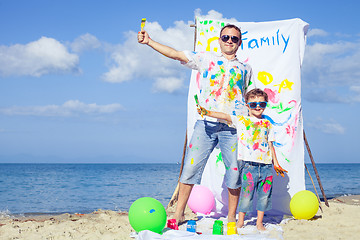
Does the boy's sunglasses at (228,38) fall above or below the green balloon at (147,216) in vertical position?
above

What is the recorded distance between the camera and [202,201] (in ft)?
15.8

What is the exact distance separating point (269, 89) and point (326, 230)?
210 cm

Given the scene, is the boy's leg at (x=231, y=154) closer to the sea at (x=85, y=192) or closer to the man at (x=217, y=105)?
the man at (x=217, y=105)

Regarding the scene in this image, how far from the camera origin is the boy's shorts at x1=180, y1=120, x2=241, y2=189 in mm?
4047

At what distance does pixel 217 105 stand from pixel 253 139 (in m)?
0.55

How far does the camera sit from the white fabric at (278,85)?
510 centimetres

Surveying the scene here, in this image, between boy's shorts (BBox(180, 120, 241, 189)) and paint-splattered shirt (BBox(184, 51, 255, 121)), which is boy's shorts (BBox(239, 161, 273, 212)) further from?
paint-splattered shirt (BBox(184, 51, 255, 121))

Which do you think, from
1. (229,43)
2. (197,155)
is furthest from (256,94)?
(197,155)

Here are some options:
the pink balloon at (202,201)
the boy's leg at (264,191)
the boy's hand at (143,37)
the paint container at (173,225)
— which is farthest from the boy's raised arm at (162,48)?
the pink balloon at (202,201)

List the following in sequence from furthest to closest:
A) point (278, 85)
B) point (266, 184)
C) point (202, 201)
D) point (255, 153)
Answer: point (278, 85) → point (202, 201) → point (266, 184) → point (255, 153)

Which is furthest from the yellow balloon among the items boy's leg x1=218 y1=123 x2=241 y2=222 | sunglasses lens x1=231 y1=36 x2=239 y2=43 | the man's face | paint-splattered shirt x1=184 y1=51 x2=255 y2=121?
sunglasses lens x1=231 y1=36 x2=239 y2=43

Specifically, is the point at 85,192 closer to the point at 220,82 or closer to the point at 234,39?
the point at 220,82

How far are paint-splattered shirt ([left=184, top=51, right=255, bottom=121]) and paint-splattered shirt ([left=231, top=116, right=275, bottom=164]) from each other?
13cm

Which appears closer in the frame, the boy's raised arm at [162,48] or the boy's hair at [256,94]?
the boy's raised arm at [162,48]
